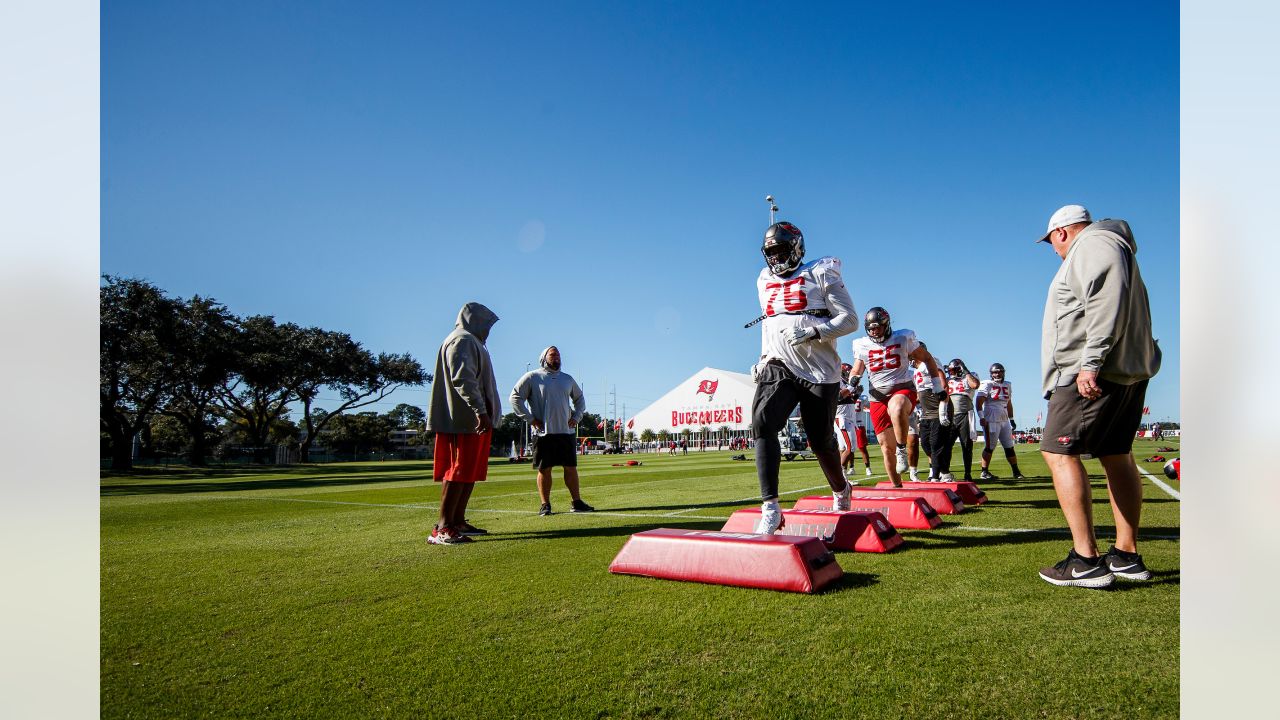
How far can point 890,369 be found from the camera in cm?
859

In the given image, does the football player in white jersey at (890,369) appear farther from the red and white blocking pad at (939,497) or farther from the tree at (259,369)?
the tree at (259,369)

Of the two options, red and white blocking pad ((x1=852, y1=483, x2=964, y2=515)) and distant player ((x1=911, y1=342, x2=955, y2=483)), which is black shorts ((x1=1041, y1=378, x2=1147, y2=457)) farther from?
distant player ((x1=911, y1=342, x2=955, y2=483))

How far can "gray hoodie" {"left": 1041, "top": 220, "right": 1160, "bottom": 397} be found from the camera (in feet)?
11.6

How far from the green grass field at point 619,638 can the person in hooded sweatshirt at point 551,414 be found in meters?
3.07

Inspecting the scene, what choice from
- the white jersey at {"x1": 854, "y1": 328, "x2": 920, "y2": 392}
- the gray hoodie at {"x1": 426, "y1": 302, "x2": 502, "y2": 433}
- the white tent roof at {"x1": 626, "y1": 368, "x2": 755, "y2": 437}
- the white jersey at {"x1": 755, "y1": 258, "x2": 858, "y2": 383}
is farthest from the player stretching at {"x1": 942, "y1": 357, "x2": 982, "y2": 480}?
the white tent roof at {"x1": 626, "y1": 368, "x2": 755, "y2": 437}

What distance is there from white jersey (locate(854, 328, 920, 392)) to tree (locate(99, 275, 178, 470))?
4248 centimetres

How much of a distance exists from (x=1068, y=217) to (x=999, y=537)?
2.54 meters

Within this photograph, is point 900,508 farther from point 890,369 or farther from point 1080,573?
point 890,369

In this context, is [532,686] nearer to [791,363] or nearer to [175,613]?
[175,613]

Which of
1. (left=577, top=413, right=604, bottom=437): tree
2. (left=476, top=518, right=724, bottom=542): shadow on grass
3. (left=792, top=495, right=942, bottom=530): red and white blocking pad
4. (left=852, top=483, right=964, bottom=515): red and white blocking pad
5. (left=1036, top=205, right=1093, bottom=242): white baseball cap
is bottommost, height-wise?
(left=577, top=413, right=604, bottom=437): tree

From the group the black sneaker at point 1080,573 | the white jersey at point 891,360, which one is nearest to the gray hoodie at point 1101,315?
the black sneaker at point 1080,573

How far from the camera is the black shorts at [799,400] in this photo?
500cm

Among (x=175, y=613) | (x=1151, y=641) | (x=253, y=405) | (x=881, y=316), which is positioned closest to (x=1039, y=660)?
(x=1151, y=641)

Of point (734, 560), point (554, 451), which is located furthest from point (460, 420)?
point (734, 560)
